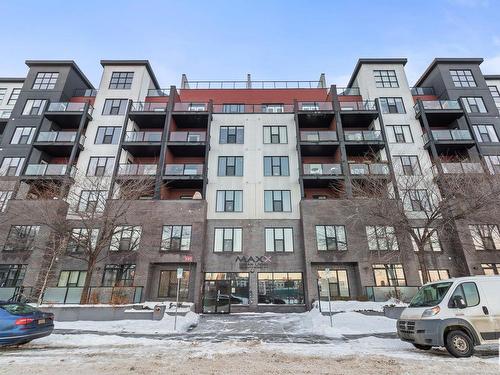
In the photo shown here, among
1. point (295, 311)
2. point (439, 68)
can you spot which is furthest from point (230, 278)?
point (439, 68)

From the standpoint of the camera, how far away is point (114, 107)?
1160 inches

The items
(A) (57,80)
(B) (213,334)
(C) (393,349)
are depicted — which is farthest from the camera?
(A) (57,80)

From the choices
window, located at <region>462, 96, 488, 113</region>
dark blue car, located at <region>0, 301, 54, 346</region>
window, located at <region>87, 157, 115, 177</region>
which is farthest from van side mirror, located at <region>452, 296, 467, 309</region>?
window, located at <region>462, 96, 488, 113</region>

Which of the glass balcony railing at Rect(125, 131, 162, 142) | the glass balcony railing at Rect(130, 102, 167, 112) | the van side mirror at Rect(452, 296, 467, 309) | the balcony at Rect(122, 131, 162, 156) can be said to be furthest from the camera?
the glass balcony railing at Rect(130, 102, 167, 112)

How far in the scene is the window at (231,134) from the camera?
28641 millimetres

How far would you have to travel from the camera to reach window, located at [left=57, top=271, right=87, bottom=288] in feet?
73.6

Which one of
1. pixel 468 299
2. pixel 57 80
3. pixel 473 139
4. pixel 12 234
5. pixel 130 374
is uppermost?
pixel 57 80

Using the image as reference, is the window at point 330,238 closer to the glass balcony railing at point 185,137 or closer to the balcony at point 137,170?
the glass balcony railing at point 185,137

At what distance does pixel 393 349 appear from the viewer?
948 centimetres

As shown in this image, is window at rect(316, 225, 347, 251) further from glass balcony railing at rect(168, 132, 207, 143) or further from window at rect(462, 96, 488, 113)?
window at rect(462, 96, 488, 113)

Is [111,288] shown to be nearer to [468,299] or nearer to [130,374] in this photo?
[130,374]

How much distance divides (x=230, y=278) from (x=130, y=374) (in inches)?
645

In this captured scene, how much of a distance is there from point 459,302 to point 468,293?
2.12 feet

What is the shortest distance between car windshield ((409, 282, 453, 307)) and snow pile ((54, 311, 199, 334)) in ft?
37.9
